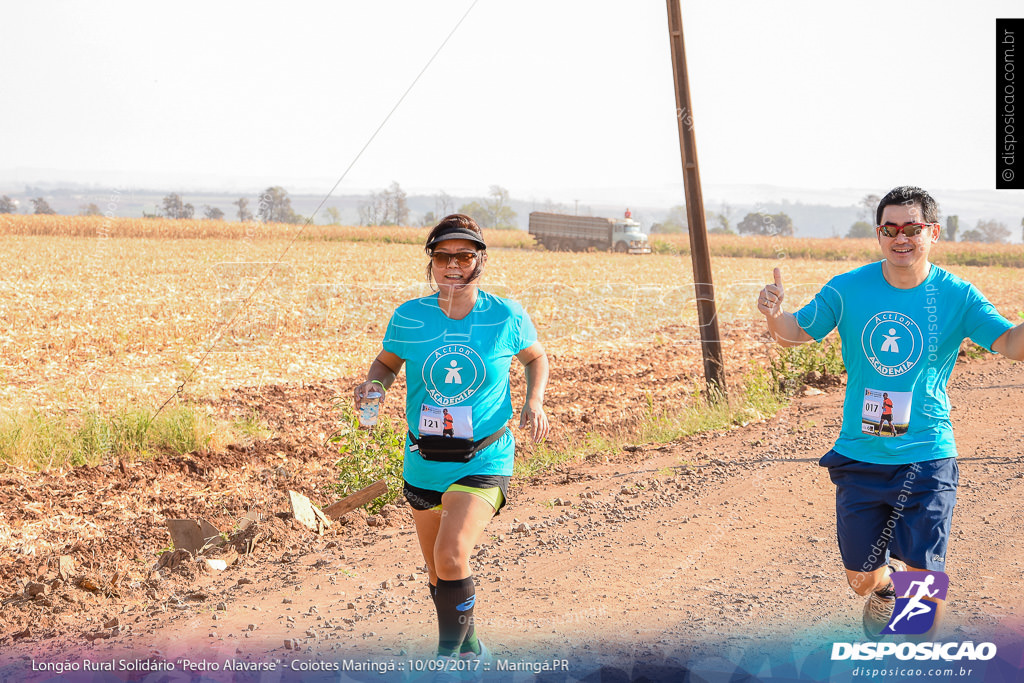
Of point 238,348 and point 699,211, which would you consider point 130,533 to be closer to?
point 699,211

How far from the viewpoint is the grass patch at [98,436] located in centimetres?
745

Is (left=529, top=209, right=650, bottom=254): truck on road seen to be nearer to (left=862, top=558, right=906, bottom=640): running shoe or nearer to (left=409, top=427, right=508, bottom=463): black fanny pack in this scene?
(left=862, top=558, right=906, bottom=640): running shoe

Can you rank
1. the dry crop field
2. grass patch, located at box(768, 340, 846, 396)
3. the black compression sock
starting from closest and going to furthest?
the black compression sock
grass patch, located at box(768, 340, 846, 396)
the dry crop field

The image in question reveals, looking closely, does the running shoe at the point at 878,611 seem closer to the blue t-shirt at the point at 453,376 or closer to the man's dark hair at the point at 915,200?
the man's dark hair at the point at 915,200

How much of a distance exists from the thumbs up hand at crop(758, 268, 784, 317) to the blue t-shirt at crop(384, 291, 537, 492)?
3.44ft

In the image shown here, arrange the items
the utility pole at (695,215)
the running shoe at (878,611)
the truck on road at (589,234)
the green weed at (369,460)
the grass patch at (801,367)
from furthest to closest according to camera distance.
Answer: the truck on road at (589,234), the grass patch at (801,367), the utility pole at (695,215), the green weed at (369,460), the running shoe at (878,611)

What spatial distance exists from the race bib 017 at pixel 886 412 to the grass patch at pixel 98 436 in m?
6.47

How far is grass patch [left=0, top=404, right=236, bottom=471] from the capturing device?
7.45 meters

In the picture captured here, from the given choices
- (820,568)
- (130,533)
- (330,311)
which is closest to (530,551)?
(820,568)

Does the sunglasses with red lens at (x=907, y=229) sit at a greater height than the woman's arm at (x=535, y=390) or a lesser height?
greater

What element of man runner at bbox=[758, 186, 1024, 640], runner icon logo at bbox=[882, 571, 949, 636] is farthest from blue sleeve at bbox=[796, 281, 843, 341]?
runner icon logo at bbox=[882, 571, 949, 636]

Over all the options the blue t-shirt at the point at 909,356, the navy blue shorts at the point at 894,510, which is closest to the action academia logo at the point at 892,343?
the blue t-shirt at the point at 909,356

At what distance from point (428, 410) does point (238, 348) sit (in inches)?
442

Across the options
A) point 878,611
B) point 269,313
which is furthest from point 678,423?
point 269,313
